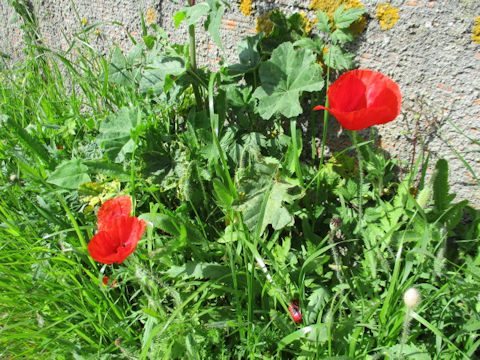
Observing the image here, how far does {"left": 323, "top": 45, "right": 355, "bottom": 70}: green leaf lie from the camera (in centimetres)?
122

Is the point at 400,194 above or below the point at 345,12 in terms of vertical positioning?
below

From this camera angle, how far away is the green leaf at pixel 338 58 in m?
1.22

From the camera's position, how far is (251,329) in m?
1.03

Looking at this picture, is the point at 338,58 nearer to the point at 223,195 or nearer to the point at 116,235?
the point at 223,195

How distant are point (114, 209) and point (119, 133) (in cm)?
32

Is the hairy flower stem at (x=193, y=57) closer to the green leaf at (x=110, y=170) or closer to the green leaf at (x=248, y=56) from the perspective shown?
the green leaf at (x=248, y=56)

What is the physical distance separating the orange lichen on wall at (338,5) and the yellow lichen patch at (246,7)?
0.23 meters

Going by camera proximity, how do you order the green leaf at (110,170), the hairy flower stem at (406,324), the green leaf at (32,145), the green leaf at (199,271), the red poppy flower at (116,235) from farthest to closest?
the green leaf at (32,145), the green leaf at (110,170), the green leaf at (199,271), the red poppy flower at (116,235), the hairy flower stem at (406,324)

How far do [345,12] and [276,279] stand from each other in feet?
2.72

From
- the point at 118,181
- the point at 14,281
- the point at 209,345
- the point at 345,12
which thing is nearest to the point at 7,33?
the point at 118,181

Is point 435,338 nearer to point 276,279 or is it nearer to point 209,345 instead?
point 276,279

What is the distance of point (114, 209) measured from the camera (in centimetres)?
121

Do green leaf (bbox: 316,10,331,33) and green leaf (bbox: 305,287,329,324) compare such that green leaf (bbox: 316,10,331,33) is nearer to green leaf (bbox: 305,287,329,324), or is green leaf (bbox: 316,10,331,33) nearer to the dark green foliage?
the dark green foliage

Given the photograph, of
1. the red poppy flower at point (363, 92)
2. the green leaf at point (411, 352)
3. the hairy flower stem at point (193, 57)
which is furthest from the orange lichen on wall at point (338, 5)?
the green leaf at point (411, 352)
